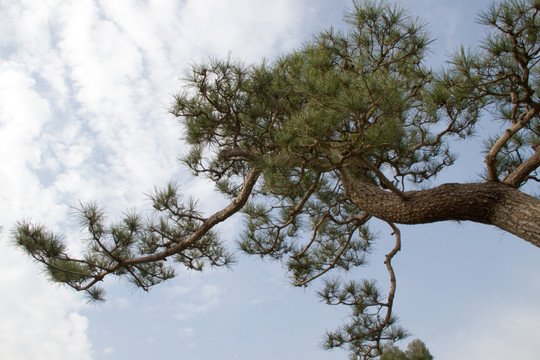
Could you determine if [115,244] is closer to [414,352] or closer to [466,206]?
[466,206]

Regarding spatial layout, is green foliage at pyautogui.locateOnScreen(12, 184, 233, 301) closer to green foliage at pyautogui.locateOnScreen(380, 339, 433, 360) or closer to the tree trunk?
the tree trunk

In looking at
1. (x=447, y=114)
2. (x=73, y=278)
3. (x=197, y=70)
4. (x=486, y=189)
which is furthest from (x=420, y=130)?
(x=73, y=278)

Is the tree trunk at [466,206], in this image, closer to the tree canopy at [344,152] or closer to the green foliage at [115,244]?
the tree canopy at [344,152]

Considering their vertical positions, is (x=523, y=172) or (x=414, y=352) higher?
(x=414, y=352)

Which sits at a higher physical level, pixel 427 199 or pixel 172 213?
pixel 172 213

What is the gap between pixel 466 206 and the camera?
1.86 meters

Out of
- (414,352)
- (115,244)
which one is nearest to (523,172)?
(115,244)

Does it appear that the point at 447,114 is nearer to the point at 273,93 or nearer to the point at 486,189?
the point at 486,189

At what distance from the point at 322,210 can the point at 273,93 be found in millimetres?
842

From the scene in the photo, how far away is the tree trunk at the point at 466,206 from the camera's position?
1.72 meters

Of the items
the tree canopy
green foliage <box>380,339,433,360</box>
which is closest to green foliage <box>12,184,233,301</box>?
the tree canopy

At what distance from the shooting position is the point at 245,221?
9.27 ft

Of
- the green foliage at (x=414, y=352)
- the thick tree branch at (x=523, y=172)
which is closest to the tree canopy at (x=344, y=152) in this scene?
the thick tree branch at (x=523, y=172)

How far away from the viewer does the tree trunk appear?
1716 mm
